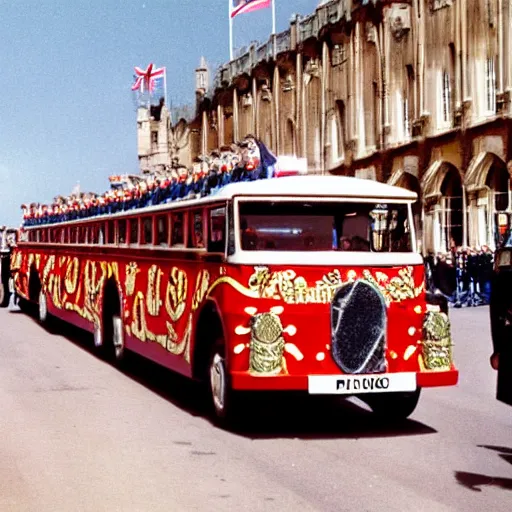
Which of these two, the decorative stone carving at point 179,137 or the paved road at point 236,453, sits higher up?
the decorative stone carving at point 179,137

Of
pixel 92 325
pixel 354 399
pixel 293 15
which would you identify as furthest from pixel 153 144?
pixel 354 399

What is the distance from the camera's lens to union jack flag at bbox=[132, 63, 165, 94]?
70.8 m

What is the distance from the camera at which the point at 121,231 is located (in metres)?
16.0

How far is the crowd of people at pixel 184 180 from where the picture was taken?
12.0 metres

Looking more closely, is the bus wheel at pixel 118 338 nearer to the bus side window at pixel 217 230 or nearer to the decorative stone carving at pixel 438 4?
the bus side window at pixel 217 230

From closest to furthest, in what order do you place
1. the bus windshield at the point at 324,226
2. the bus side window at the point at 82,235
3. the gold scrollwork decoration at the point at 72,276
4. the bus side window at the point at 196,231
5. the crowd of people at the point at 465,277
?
the bus windshield at the point at 324,226 < the bus side window at the point at 196,231 < the bus side window at the point at 82,235 < the gold scrollwork decoration at the point at 72,276 < the crowd of people at the point at 465,277

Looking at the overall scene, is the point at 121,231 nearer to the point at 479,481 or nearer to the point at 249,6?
the point at 479,481

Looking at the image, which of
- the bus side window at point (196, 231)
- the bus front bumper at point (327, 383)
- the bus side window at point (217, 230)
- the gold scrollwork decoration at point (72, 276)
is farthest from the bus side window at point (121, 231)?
the bus front bumper at point (327, 383)

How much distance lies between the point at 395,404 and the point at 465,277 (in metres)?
20.5

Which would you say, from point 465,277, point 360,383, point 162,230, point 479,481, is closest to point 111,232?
point 162,230

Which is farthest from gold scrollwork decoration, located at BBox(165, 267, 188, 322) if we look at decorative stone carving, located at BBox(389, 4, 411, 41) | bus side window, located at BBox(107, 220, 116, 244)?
decorative stone carving, located at BBox(389, 4, 411, 41)

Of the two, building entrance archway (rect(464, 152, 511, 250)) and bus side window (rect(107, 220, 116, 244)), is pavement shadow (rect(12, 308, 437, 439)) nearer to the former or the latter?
bus side window (rect(107, 220, 116, 244))

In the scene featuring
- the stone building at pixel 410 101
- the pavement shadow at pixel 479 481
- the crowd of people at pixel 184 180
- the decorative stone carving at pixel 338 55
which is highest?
the decorative stone carving at pixel 338 55

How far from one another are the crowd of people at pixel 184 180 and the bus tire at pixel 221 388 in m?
1.83
